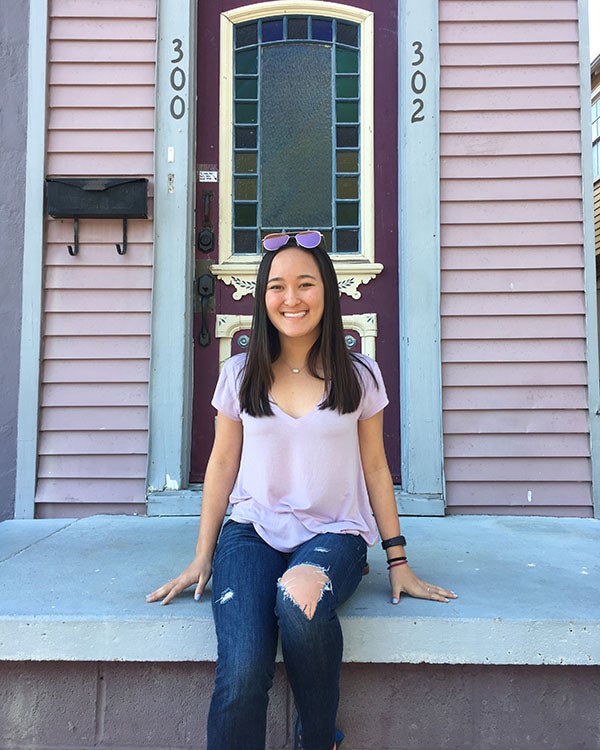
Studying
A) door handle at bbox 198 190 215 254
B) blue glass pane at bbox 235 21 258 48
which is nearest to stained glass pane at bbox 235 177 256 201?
door handle at bbox 198 190 215 254

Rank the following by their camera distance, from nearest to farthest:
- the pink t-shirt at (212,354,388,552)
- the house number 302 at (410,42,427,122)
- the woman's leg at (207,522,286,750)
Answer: the woman's leg at (207,522,286,750) → the pink t-shirt at (212,354,388,552) → the house number 302 at (410,42,427,122)

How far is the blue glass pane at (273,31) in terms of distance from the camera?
3.34 meters

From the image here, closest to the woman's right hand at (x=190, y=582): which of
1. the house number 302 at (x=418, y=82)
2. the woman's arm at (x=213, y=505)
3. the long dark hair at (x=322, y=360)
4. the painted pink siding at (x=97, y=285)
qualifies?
the woman's arm at (x=213, y=505)

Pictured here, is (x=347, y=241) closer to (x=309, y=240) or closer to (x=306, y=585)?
(x=309, y=240)

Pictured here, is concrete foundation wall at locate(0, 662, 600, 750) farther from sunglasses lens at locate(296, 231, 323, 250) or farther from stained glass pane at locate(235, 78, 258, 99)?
stained glass pane at locate(235, 78, 258, 99)

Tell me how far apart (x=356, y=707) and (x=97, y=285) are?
2.31m

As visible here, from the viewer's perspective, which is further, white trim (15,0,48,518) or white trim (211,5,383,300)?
white trim (211,5,383,300)

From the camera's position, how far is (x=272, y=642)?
1480mm

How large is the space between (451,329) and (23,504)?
91.8 inches

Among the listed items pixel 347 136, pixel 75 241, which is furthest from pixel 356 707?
pixel 347 136

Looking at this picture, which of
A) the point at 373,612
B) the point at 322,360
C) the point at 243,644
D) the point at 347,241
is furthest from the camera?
the point at 347,241

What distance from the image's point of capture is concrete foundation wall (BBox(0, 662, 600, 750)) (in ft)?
5.79

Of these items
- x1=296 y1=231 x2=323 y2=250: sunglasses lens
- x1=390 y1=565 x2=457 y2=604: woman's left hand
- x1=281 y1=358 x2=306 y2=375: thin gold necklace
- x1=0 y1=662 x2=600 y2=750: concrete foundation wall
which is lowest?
x1=0 y1=662 x2=600 y2=750: concrete foundation wall

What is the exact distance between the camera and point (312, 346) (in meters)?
1.91
